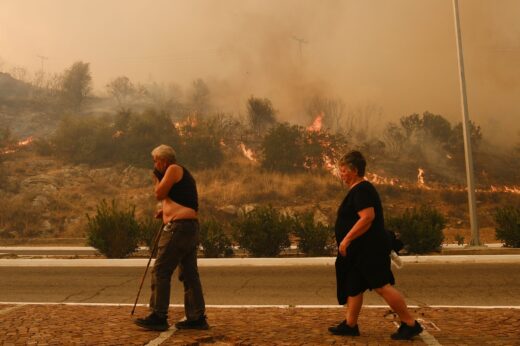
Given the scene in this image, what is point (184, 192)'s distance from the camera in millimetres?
4863

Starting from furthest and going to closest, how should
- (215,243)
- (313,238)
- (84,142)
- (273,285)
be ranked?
(84,142)
(215,243)
(313,238)
(273,285)

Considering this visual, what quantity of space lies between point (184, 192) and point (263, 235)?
29.4 ft

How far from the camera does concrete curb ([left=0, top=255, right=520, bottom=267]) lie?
38.5 feet

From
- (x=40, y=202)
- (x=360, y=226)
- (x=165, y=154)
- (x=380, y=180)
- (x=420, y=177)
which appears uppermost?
(x=420, y=177)

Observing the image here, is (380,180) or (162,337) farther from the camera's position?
(380,180)

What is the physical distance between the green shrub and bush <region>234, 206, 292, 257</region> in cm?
36

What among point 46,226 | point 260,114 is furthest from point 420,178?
point 46,226

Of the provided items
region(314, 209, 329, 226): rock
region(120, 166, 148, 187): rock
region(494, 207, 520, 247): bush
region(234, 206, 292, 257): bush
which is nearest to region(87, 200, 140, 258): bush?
region(234, 206, 292, 257): bush

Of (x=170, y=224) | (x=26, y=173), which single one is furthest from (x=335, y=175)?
(x=170, y=224)

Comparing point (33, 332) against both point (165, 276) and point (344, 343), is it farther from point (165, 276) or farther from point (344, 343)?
point (344, 343)

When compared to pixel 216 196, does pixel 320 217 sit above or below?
below

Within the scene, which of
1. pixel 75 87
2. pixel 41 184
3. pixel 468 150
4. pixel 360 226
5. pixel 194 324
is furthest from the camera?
pixel 75 87

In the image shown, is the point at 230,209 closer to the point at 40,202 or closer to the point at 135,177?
the point at 135,177

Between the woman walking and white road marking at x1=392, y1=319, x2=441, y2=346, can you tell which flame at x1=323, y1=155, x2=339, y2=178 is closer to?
white road marking at x1=392, y1=319, x2=441, y2=346
